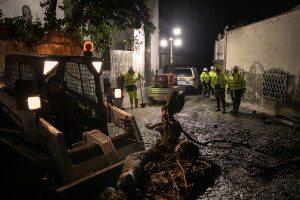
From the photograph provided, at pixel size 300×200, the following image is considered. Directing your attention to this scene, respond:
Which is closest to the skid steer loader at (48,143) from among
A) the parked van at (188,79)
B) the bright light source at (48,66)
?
the bright light source at (48,66)

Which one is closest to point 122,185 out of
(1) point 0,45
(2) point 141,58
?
(1) point 0,45

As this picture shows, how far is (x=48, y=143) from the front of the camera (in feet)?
10.2

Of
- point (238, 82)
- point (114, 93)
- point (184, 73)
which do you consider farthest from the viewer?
point (184, 73)

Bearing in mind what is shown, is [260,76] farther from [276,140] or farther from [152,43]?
[152,43]

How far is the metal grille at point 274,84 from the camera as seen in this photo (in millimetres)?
8398

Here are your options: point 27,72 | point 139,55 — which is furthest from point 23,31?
point 139,55

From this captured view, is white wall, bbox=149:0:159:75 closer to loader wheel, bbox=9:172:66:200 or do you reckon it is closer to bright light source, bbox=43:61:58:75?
bright light source, bbox=43:61:58:75

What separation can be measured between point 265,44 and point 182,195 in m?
8.58

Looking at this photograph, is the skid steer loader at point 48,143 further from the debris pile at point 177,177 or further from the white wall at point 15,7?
the white wall at point 15,7

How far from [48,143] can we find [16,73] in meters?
1.76

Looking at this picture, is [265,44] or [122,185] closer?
[122,185]

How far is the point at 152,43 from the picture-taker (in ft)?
66.4

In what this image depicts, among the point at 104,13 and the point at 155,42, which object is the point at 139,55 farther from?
the point at 104,13

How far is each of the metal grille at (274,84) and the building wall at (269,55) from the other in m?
0.17
